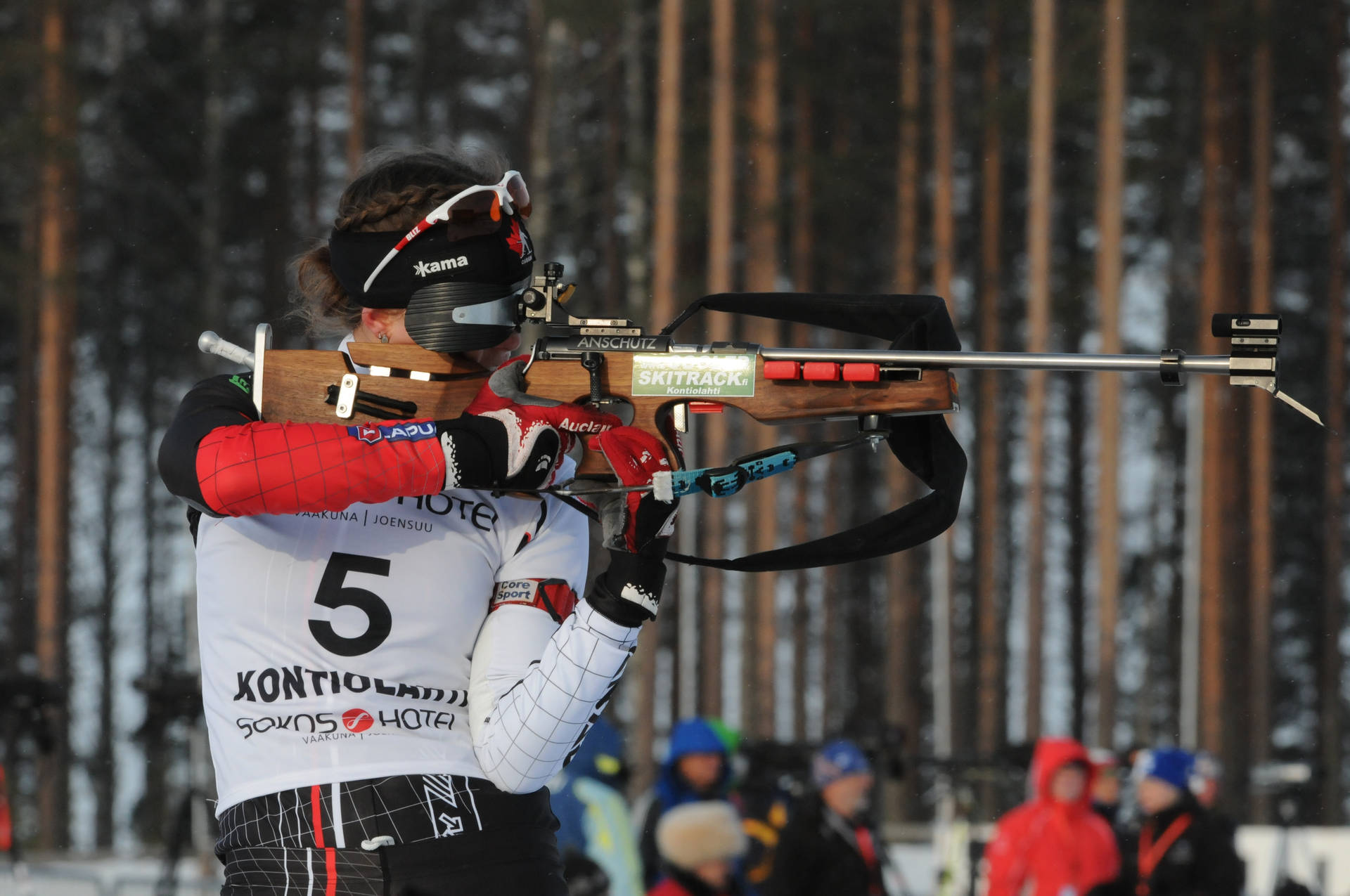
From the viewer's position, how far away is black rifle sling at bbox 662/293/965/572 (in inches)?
106

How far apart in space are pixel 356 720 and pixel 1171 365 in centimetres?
122

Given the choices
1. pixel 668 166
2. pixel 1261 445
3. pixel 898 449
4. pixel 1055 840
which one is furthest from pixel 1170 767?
pixel 1261 445

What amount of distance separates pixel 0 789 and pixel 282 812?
6.31 metres

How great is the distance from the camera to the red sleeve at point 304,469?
2.16 metres

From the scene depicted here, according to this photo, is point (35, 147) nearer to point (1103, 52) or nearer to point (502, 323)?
point (1103, 52)

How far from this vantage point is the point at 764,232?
70.6 ft

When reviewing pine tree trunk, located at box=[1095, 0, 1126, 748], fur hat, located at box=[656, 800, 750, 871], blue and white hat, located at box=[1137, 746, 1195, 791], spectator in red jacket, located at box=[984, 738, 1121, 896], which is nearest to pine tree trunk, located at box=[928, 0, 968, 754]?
pine tree trunk, located at box=[1095, 0, 1126, 748]

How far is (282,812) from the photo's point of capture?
7.31ft

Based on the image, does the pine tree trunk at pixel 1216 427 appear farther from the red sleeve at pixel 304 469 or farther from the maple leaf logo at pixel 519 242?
the red sleeve at pixel 304 469

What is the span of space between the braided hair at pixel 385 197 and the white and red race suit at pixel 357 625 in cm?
29

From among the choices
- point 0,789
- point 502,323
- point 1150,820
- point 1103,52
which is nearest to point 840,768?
point 1150,820

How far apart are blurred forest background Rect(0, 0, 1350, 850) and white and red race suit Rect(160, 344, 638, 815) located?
15879mm

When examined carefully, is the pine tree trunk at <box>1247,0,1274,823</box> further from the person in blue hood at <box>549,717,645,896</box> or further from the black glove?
the black glove

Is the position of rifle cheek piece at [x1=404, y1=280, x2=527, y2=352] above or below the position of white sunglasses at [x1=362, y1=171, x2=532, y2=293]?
below
